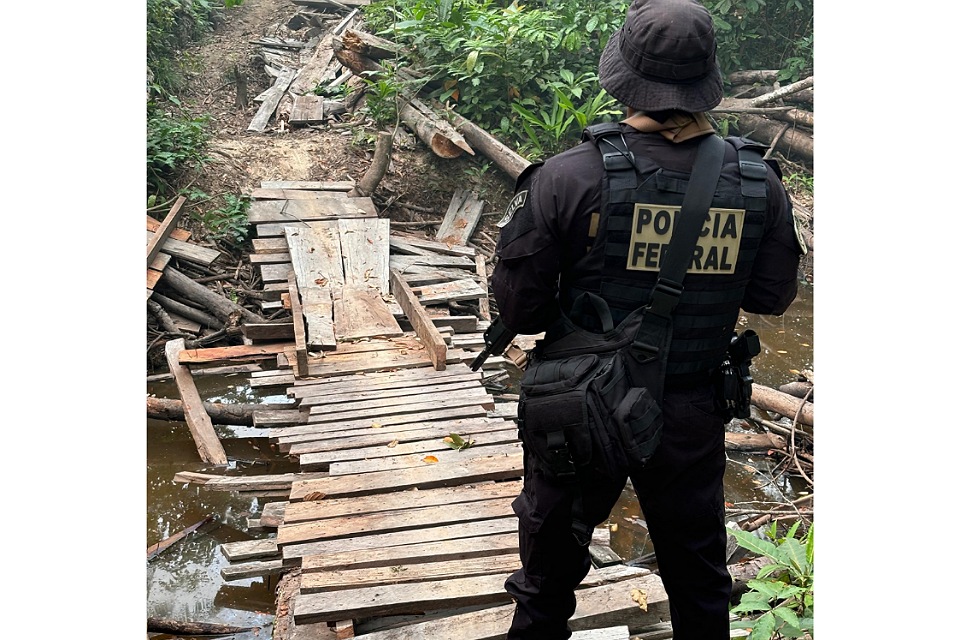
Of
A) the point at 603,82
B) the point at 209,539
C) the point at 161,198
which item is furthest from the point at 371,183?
the point at 603,82

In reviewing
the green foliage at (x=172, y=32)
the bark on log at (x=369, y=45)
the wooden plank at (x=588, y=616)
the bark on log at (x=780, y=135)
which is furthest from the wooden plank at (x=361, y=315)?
the bark on log at (x=780, y=135)

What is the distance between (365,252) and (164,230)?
2.28 meters

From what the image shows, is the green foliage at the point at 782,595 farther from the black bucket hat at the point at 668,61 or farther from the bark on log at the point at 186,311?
the bark on log at the point at 186,311

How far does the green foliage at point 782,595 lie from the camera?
10.2 feet

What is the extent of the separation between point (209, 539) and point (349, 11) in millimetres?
12165

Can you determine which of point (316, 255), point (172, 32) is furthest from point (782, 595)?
point (172, 32)

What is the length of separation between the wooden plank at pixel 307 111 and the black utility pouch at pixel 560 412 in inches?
396

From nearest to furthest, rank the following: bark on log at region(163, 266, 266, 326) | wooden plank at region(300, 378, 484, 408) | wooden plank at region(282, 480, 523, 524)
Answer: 1. wooden plank at region(282, 480, 523, 524)
2. wooden plank at region(300, 378, 484, 408)
3. bark on log at region(163, 266, 266, 326)

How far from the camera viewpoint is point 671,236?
8.56 feet

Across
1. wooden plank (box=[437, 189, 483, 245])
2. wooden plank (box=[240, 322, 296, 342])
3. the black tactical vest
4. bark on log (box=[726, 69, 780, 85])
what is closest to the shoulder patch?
the black tactical vest

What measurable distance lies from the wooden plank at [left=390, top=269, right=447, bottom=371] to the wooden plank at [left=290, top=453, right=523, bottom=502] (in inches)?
61.6

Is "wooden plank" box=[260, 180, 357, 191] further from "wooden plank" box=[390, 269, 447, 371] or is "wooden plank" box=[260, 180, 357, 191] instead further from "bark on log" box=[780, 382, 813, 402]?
"bark on log" box=[780, 382, 813, 402]

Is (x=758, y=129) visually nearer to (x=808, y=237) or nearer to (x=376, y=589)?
(x=808, y=237)

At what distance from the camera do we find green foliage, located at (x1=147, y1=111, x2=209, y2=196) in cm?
968
